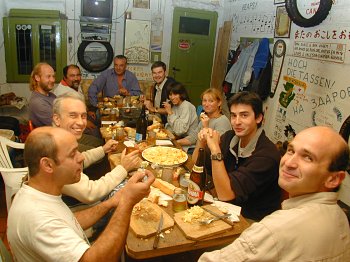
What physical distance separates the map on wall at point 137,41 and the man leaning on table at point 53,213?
5074 millimetres

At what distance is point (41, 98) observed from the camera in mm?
3422

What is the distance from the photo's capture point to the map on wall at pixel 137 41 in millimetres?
6082

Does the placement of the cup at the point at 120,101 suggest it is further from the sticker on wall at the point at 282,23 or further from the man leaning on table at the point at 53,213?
the man leaning on table at the point at 53,213

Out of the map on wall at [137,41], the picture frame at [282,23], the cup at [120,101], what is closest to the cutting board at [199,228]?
the cup at [120,101]

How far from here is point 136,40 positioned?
6.18 metres

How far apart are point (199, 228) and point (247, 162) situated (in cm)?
73

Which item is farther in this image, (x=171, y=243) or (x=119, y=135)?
(x=119, y=135)

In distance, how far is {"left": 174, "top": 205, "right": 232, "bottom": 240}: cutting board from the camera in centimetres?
147

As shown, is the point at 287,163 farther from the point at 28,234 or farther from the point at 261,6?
the point at 261,6

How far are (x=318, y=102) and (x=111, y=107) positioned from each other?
105 inches

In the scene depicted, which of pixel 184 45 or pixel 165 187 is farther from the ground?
pixel 184 45

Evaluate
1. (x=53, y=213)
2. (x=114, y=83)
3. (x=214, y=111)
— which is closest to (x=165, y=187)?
(x=53, y=213)

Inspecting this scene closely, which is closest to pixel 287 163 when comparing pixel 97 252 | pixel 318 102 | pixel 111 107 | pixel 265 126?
pixel 97 252

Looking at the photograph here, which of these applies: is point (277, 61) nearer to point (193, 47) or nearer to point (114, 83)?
point (193, 47)
